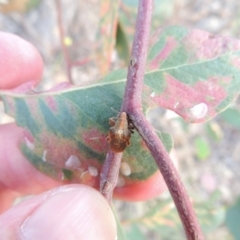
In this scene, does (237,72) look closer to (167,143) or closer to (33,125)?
(167,143)

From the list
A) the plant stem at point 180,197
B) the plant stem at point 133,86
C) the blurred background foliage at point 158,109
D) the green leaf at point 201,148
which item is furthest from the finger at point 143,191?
the green leaf at point 201,148

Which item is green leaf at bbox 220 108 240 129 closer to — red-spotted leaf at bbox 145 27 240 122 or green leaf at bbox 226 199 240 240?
green leaf at bbox 226 199 240 240

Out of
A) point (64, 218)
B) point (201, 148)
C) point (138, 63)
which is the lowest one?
point (201, 148)

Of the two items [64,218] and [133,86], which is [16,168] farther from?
[133,86]

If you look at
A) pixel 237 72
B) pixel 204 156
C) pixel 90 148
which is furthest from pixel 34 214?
pixel 204 156

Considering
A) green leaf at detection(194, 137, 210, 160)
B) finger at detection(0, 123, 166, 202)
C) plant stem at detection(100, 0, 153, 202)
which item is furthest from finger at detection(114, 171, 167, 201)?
green leaf at detection(194, 137, 210, 160)


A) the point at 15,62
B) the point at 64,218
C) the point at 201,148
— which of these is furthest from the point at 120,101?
the point at 201,148
